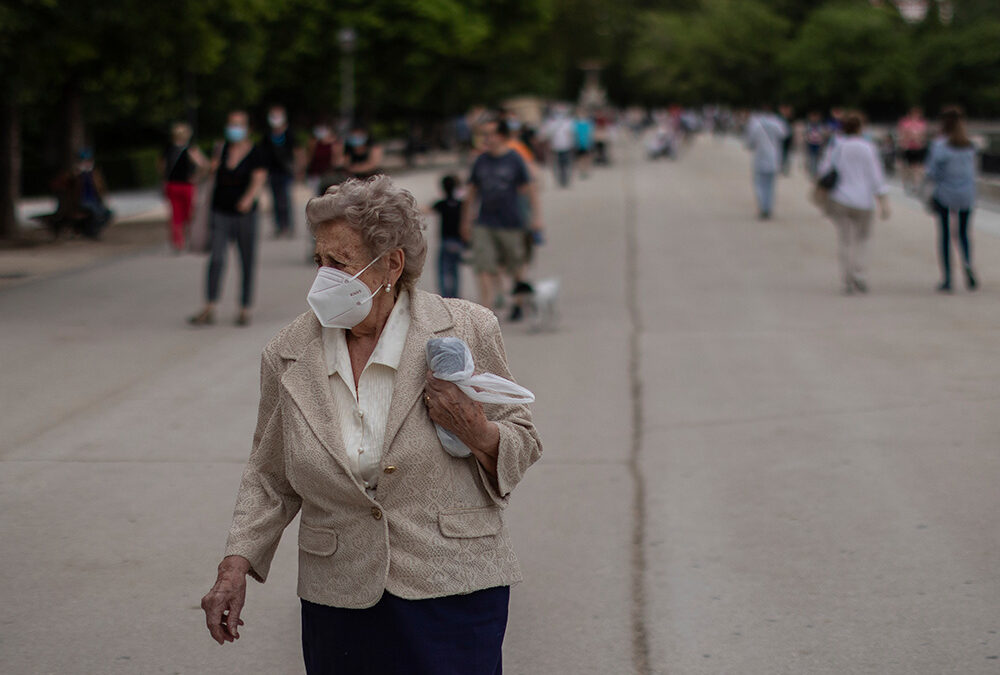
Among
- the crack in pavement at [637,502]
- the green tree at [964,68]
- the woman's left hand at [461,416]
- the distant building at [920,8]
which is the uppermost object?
the distant building at [920,8]

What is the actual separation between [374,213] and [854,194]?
38.4 ft

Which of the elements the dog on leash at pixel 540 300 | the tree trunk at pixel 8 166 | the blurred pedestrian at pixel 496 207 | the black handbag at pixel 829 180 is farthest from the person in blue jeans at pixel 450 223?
the tree trunk at pixel 8 166

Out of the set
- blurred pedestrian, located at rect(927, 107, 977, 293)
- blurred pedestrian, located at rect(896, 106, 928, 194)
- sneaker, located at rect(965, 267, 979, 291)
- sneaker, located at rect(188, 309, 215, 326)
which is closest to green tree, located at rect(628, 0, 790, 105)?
blurred pedestrian, located at rect(896, 106, 928, 194)

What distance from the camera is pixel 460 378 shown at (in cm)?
289

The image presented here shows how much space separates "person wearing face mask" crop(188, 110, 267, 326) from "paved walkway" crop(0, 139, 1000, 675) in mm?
380

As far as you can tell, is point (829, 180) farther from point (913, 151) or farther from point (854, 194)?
point (913, 151)

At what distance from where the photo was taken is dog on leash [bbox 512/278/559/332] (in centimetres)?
1173

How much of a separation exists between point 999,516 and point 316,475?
4299 mm

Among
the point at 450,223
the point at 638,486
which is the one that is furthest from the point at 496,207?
the point at 638,486

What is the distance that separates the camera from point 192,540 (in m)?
6.05

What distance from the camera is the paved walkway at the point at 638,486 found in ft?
16.2

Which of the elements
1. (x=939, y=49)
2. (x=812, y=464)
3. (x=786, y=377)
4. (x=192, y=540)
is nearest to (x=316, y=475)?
(x=192, y=540)

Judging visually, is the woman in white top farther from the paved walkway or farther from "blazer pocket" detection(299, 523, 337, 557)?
"blazer pocket" detection(299, 523, 337, 557)

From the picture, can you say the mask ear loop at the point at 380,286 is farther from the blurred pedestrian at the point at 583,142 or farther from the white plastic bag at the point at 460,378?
the blurred pedestrian at the point at 583,142
